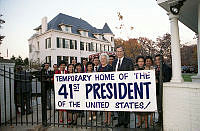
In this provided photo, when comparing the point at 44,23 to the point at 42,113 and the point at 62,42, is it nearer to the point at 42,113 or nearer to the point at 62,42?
the point at 62,42

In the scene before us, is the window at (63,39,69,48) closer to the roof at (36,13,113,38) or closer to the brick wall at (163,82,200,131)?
the roof at (36,13,113,38)

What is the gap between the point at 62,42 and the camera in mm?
26141

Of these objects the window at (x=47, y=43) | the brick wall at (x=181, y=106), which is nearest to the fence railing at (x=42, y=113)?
the brick wall at (x=181, y=106)

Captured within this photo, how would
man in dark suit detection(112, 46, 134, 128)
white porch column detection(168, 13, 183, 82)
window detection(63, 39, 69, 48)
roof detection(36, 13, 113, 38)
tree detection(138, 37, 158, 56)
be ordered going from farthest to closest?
tree detection(138, 37, 158, 56)
roof detection(36, 13, 113, 38)
window detection(63, 39, 69, 48)
man in dark suit detection(112, 46, 134, 128)
white porch column detection(168, 13, 183, 82)

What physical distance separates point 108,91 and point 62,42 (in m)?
24.4

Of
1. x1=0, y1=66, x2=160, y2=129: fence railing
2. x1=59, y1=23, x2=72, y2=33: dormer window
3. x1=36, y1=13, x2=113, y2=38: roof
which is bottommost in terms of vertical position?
x1=0, y1=66, x2=160, y2=129: fence railing

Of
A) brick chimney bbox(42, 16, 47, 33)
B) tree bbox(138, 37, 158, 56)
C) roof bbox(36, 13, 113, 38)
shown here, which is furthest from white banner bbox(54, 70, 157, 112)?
tree bbox(138, 37, 158, 56)

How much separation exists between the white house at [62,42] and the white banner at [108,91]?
22392mm

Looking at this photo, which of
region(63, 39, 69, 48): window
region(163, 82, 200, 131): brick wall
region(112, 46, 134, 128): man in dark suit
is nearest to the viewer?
region(163, 82, 200, 131): brick wall

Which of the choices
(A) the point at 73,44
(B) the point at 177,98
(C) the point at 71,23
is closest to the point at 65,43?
(A) the point at 73,44

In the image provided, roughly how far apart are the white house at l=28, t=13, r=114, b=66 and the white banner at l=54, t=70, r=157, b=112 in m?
22.4

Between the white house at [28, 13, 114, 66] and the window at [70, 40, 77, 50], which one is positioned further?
the window at [70, 40, 77, 50]

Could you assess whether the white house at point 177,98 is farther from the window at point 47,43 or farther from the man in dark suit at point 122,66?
the window at point 47,43

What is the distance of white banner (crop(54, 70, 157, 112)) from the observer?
316 centimetres
